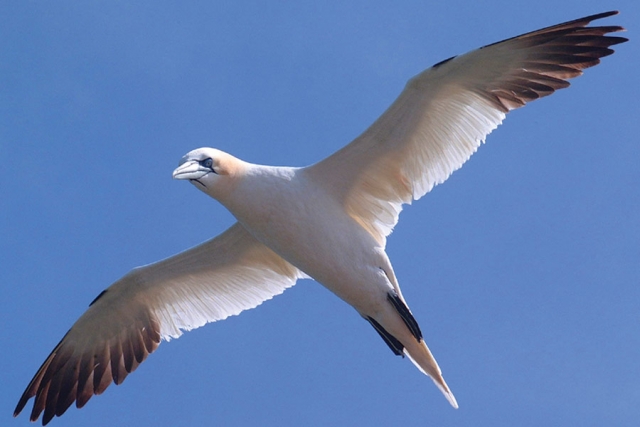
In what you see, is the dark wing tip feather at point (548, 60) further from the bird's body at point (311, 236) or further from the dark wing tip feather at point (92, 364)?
the dark wing tip feather at point (92, 364)

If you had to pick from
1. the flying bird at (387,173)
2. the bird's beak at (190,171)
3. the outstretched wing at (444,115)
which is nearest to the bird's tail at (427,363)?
the flying bird at (387,173)

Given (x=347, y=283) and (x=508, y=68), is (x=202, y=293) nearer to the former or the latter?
(x=347, y=283)

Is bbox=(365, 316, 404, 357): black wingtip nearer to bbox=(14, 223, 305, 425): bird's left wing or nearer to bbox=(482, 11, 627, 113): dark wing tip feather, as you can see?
bbox=(14, 223, 305, 425): bird's left wing

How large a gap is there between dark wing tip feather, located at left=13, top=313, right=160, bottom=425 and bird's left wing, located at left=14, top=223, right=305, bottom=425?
12 millimetres

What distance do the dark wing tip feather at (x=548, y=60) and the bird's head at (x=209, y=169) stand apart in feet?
9.35

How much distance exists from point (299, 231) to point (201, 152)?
4.35 feet

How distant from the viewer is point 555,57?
33.8ft

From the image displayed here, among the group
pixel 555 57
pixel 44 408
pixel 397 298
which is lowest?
pixel 397 298

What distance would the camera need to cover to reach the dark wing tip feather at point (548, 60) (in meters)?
10.1

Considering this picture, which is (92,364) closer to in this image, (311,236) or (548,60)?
(311,236)

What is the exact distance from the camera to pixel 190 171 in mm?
10156

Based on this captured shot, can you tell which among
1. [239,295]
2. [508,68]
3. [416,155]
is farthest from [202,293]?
[508,68]

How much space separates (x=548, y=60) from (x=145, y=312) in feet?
18.7

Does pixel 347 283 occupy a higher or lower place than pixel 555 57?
lower
